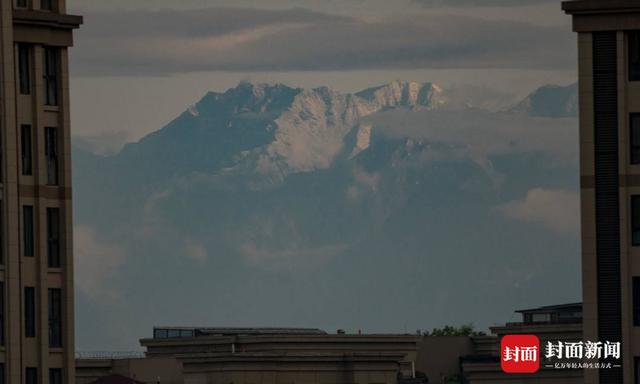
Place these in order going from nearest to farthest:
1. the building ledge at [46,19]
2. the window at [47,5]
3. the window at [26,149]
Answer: the building ledge at [46,19] < the window at [26,149] < the window at [47,5]

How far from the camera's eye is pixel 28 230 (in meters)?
113

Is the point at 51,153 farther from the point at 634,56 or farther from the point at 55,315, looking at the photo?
the point at 634,56

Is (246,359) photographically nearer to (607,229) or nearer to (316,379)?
(316,379)

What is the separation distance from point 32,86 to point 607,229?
93.4ft

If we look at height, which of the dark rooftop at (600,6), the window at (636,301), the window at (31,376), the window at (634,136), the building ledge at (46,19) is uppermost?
the building ledge at (46,19)

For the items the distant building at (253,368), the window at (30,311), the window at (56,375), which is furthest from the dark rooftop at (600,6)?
the distant building at (253,368)

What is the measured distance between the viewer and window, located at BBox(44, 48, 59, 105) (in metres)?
115

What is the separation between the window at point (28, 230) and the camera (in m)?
113

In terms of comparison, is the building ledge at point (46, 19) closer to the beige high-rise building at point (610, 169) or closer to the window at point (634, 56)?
the beige high-rise building at point (610, 169)

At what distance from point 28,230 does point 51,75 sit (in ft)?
25.8

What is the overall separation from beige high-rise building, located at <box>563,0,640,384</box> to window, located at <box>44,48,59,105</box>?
25241 millimetres

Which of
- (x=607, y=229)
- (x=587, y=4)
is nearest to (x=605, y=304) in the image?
(x=607, y=229)

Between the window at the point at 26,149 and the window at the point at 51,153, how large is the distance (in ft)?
3.10

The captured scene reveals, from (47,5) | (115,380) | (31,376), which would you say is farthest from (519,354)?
(47,5)
